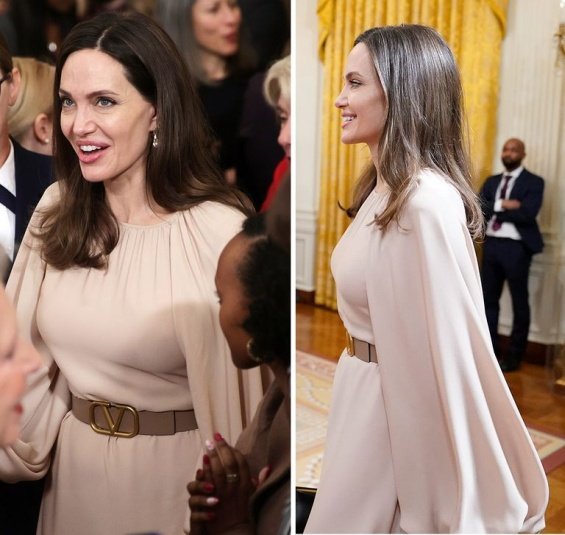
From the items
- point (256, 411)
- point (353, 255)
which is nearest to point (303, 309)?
point (353, 255)

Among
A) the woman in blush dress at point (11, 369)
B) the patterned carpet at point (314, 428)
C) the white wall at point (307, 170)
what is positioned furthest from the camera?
the white wall at point (307, 170)

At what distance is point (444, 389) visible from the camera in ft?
4.21

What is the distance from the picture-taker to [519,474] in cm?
138

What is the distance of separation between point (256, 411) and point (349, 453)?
40 cm

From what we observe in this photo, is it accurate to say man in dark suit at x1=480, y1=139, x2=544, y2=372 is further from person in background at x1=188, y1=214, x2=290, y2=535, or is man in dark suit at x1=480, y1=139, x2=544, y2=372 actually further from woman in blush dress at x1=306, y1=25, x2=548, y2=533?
person in background at x1=188, y1=214, x2=290, y2=535

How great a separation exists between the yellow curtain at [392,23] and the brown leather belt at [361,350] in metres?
0.51

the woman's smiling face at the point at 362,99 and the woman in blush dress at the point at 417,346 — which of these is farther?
the woman's smiling face at the point at 362,99

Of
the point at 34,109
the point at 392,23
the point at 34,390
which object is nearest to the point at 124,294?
the point at 34,390

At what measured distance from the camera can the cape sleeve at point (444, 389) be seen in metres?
1.29

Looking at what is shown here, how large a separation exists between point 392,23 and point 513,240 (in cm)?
145

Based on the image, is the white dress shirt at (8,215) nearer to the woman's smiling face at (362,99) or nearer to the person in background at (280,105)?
the person in background at (280,105)

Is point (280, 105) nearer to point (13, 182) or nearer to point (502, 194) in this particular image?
point (13, 182)

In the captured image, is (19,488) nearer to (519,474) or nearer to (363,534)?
(363,534)

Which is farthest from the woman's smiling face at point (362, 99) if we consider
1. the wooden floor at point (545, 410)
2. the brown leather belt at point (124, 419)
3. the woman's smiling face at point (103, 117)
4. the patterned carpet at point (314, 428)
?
the patterned carpet at point (314, 428)
